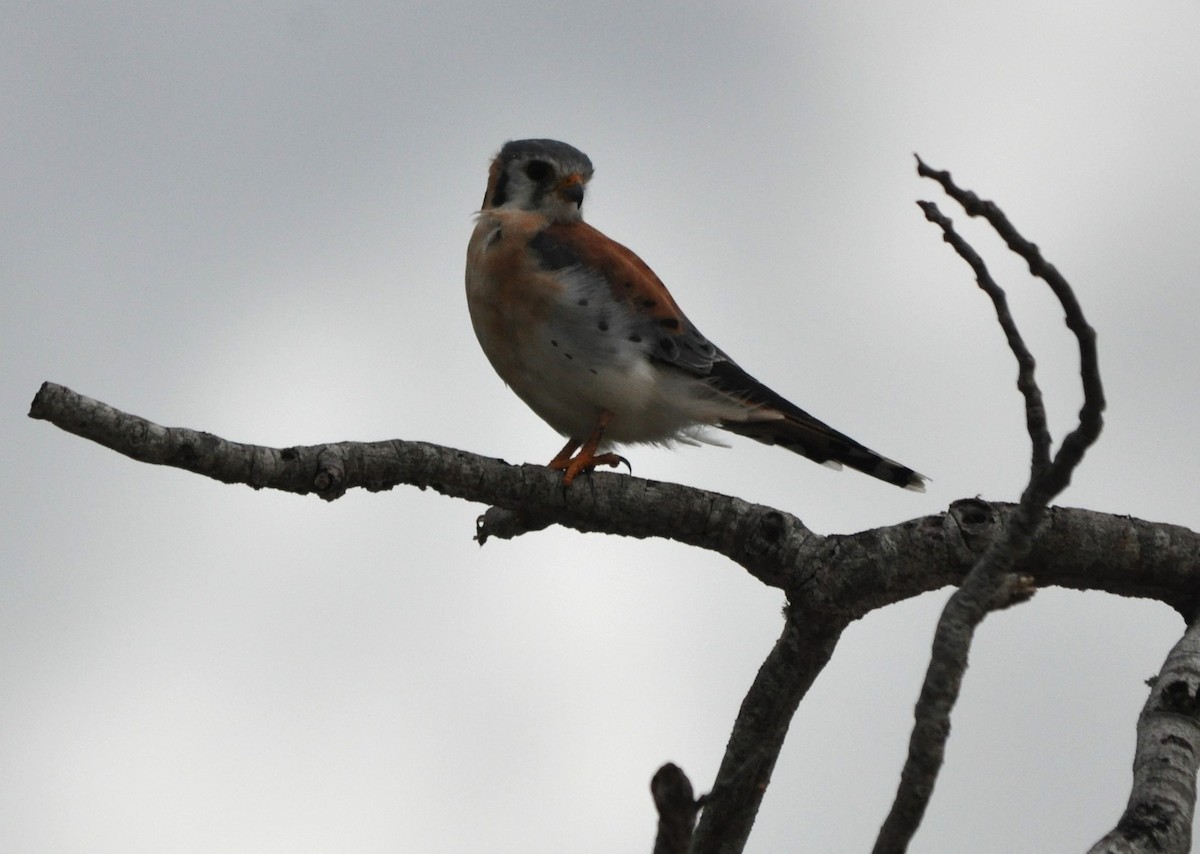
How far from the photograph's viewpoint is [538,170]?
21.6 ft

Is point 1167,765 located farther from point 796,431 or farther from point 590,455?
point 796,431

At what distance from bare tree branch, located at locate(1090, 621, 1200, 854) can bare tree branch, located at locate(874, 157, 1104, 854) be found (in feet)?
2.86

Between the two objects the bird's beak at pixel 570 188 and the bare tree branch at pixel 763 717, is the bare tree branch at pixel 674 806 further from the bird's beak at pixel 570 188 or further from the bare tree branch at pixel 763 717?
the bird's beak at pixel 570 188

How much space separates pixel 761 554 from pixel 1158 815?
1.39 metres

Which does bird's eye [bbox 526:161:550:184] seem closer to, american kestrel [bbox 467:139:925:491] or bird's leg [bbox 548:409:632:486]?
american kestrel [bbox 467:139:925:491]

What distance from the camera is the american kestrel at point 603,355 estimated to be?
557 cm

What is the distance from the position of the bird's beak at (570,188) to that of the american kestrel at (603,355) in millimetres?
191

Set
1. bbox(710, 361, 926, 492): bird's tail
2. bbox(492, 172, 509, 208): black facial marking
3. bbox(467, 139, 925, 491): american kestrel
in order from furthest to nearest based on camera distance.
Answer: bbox(492, 172, 509, 208): black facial marking < bbox(710, 361, 926, 492): bird's tail < bbox(467, 139, 925, 491): american kestrel

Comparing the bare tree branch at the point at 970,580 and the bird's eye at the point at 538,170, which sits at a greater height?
the bird's eye at the point at 538,170

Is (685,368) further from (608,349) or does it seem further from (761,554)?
(761,554)

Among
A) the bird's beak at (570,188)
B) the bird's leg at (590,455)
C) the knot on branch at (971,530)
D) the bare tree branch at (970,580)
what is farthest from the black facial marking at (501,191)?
the bare tree branch at (970,580)

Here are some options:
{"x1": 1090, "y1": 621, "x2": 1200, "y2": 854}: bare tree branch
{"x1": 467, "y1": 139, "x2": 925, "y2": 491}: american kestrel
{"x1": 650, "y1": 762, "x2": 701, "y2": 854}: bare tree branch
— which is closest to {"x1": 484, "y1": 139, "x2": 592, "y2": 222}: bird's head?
{"x1": 467, "y1": 139, "x2": 925, "y2": 491}: american kestrel

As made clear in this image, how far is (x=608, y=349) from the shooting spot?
557 cm

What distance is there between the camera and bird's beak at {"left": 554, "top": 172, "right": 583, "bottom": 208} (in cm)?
650
